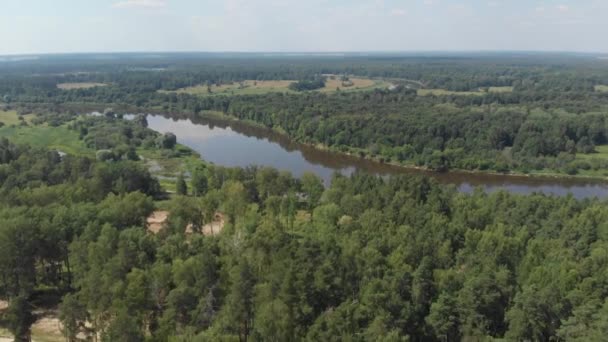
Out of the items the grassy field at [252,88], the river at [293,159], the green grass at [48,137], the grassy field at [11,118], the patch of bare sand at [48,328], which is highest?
the grassy field at [252,88]

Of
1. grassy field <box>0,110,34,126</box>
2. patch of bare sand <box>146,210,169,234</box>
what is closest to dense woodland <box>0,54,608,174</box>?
grassy field <box>0,110,34,126</box>

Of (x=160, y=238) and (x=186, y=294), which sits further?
(x=160, y=238)

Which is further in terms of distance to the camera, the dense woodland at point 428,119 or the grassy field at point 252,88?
the grassy field at point 252,88

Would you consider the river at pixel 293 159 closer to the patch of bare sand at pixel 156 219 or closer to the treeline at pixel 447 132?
the treeline at pixel 447 132

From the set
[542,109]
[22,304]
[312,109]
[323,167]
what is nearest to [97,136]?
[323,167]

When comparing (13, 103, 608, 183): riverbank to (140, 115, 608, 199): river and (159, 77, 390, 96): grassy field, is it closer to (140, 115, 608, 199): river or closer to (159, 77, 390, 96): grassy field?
(140, 115, 608, 199): river

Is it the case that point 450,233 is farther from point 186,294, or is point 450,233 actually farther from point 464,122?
point 464,122

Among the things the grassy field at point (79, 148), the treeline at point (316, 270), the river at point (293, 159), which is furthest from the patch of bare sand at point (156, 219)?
the river at point (293, 159)
